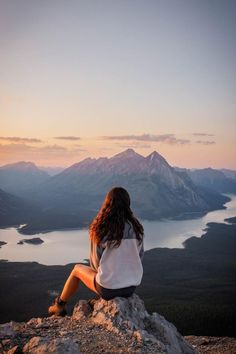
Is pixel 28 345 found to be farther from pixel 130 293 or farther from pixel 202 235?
pixel 202 235

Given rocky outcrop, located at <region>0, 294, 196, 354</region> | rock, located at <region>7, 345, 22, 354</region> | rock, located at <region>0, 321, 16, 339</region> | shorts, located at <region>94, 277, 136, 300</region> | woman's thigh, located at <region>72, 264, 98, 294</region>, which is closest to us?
rock, located at <region>7, 345, 22, 354</region>

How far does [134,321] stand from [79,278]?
1.45 metres

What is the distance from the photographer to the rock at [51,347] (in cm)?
569

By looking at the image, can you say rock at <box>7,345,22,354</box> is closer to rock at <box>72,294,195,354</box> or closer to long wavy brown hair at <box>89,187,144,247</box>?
rock at <box>72,294,195,354</box>

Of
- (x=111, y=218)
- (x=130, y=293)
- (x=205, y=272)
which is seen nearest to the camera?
(x=111, y=218)

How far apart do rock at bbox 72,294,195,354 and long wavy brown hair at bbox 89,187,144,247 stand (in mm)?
1543

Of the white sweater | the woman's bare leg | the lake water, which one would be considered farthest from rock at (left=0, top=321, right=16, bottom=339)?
the lake water

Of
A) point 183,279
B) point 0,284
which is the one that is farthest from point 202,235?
point 0,284

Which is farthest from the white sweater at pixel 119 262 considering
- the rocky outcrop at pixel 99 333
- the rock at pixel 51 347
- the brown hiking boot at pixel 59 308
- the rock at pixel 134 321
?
the brown hiking boot at pixel 59 308

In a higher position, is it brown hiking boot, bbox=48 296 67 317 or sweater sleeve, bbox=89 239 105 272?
sweater sleeve, bbox=89 239 105 272

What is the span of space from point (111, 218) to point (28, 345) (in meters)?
2.57

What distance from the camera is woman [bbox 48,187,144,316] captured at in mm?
6848

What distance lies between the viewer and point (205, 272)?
140 metres

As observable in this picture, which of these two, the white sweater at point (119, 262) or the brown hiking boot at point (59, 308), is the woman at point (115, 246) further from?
the brown hiking boot at point (59, 308)
